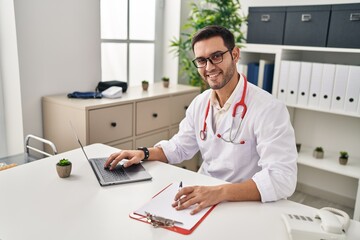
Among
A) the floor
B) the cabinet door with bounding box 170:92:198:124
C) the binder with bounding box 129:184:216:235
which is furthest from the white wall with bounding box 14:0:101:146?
the floor

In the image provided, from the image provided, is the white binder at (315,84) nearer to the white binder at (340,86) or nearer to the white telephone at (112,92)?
the white binder at (340,86)

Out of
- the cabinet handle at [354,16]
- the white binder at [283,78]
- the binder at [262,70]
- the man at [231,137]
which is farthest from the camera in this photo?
the binder at [262,70]

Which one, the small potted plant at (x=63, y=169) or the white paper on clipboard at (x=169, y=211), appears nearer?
the white paper on clipboard at (x=169, y=211)

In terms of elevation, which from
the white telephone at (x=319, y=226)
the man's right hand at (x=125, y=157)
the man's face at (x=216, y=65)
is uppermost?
the man's face at (x=216, y=65)

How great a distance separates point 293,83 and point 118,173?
1878mm

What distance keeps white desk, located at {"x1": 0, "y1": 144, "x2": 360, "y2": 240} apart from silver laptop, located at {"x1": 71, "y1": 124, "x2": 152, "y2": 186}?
3cm

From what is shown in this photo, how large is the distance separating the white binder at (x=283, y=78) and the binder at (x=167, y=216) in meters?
1.88

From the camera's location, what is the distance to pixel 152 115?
2.74 m

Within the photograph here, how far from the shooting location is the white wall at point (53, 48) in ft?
7.54

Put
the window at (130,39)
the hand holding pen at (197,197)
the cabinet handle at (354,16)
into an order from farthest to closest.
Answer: the window at (130,39)
the cabinet handle at (354,16)
the hand holding pen at (197,197)

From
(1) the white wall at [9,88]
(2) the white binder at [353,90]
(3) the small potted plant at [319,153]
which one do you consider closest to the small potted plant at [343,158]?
(3) the small potted plant at [319,153]

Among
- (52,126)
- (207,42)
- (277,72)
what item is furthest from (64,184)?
(277,72)

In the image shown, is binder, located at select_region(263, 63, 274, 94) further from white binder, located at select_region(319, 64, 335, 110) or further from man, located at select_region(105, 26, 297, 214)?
man, located at select_region(105, 26, 297, 214)

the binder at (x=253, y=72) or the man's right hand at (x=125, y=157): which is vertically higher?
the binder at (x=253, y=72)
